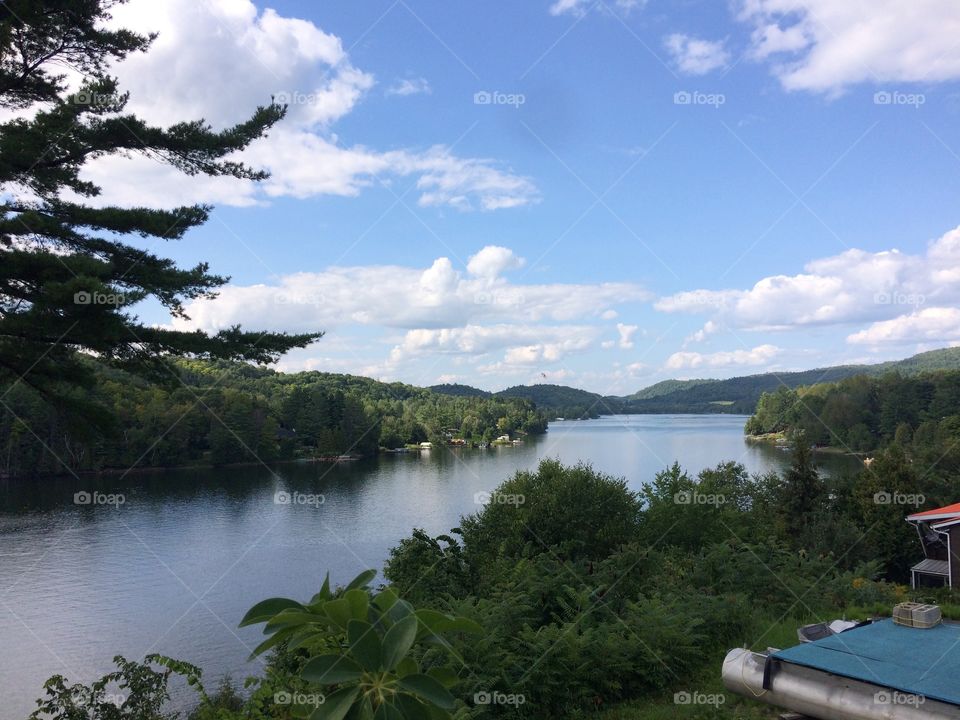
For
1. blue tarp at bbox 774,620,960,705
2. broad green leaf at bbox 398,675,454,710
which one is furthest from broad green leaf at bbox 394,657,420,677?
blue tarp at bbox 774,620,960,705

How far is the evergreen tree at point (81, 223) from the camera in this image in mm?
7758

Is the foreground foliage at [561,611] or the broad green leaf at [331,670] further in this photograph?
the foreground foliage at [561,611]

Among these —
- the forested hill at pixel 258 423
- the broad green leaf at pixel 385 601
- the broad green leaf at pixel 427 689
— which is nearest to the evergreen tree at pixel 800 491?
the broad green leaf at pixel 385 601

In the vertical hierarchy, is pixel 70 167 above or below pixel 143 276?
above

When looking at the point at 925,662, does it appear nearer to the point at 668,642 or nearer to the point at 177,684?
the point at 668,642

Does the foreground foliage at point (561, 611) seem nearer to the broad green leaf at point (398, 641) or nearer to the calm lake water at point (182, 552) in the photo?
the broad green leaf at point (398, 641)

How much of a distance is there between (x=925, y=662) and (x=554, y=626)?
3.49 meters

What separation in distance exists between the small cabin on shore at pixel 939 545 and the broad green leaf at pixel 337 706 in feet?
61.6

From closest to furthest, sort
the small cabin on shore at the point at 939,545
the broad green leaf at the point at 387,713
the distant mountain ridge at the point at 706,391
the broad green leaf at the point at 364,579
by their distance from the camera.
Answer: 1. the broad green leaf at the point at 387,713
2. the broad green leaf at the point at 364,579
3. the small cabin on shore at the point at 939,545
4. the distant mountain ridge at the point at 706,391

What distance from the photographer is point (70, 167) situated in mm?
9227

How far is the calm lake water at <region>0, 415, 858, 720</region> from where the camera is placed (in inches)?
715

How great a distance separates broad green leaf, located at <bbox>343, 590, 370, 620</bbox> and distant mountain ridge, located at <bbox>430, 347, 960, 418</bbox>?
105484 millimetres

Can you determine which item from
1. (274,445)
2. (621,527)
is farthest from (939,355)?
(621,527)

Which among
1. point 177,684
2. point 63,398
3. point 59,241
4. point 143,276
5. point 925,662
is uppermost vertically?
point 59,241
